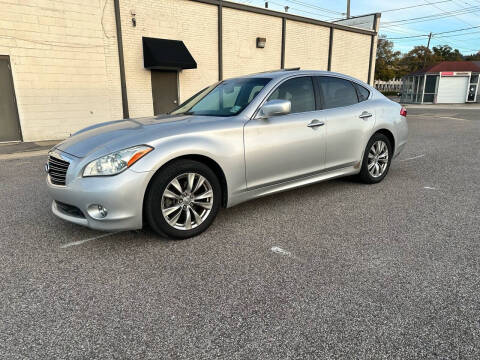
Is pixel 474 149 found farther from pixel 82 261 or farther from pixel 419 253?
pixel 82 261

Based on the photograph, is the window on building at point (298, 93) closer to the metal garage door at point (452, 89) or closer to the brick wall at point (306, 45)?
the brick wall at point (306, 45)

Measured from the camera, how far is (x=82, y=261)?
3.04 meters

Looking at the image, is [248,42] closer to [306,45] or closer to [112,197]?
[306,45]

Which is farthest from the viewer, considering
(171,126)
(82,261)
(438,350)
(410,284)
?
(171,126)

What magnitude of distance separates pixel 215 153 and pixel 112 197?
1054 millimetres

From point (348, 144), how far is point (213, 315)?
3.17 metres

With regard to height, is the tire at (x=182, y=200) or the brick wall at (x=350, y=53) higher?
the brick wall at (x=350, y=53)

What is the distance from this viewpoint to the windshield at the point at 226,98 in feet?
13.1

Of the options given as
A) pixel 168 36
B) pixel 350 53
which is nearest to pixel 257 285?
pixel 168 36

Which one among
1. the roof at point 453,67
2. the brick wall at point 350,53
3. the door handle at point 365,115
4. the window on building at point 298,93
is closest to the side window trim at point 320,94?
the window on building at point 298,93

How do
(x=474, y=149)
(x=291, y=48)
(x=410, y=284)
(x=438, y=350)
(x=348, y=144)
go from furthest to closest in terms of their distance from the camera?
1. (x=291, y=48)
2. (x=474, y=149)
3. (x=348, y=144)
4. (x=410, y=284)
5. (x=438, y=350)

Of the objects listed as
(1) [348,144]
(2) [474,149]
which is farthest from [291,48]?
(1) [348,144]

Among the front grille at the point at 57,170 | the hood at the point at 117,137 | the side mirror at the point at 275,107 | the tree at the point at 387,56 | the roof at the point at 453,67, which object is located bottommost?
the front grille at the point at 57,170

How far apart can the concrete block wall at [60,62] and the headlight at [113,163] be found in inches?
370
